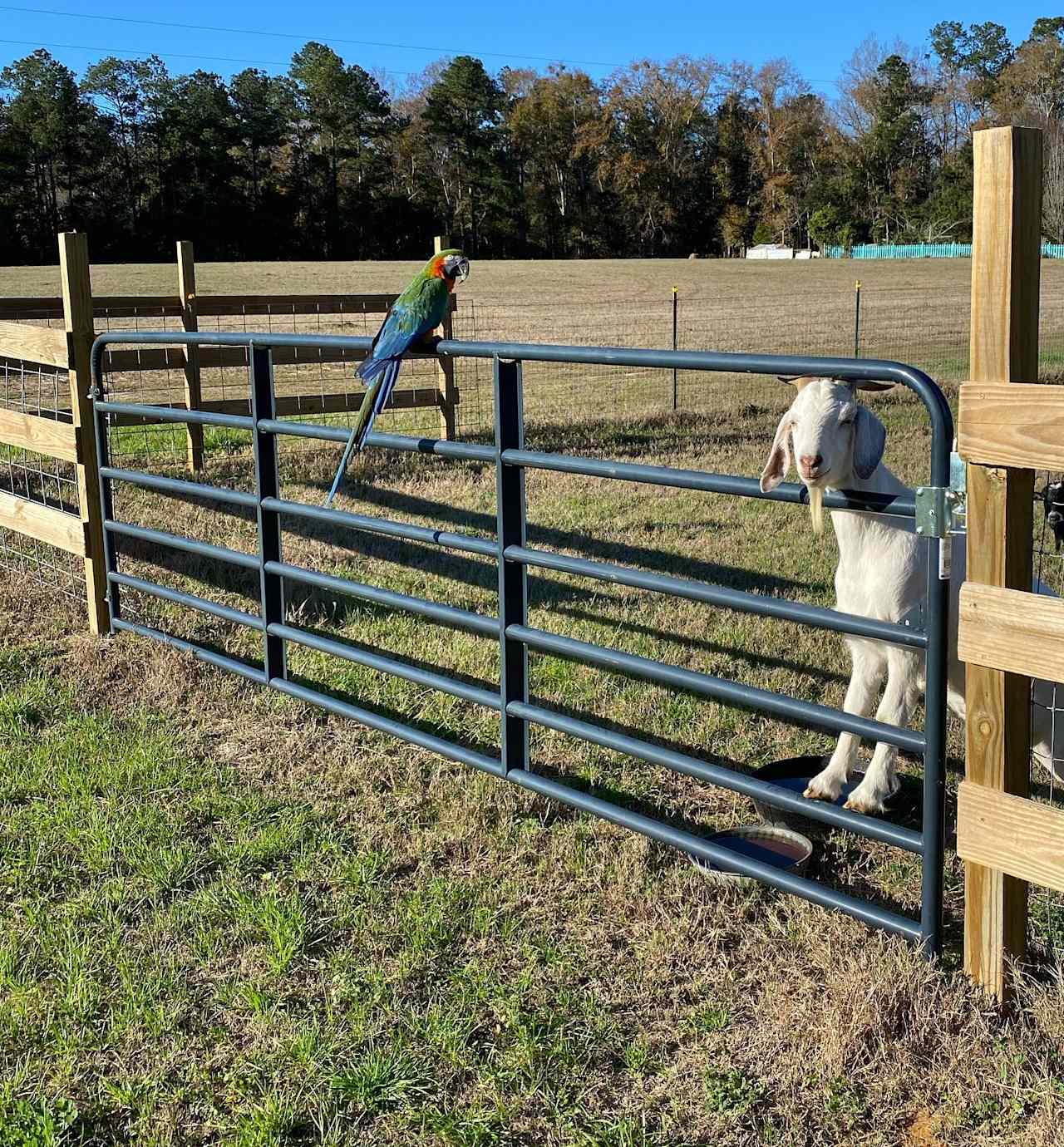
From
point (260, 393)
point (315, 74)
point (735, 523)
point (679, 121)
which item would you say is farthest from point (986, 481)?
point (679, 121)

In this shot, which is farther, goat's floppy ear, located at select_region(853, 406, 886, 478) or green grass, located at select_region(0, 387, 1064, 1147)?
goat's floppy ear, located at select_region(853, 406, 886, 478)

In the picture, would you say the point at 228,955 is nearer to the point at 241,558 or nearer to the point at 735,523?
the point at 241,558

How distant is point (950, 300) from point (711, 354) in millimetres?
27877

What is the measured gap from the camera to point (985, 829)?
8.45 ft

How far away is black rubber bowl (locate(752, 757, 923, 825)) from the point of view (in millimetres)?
3691

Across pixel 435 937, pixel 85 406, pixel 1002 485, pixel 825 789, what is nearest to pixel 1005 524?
pixel 1002 485

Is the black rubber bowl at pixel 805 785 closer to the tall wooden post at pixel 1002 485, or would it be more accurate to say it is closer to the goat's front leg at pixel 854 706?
the goat's front leg at pixel 854 706

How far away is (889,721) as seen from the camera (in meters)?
3.45

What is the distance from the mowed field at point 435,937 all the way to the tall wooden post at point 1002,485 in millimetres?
265

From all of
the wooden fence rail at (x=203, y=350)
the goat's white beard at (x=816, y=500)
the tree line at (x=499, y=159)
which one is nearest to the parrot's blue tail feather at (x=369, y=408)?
the goat's white beard at (x=816, y=500)

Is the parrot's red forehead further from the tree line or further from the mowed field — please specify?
the tree line

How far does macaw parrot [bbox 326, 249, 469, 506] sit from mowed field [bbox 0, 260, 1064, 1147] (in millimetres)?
1176

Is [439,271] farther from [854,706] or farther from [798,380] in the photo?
[854,706]

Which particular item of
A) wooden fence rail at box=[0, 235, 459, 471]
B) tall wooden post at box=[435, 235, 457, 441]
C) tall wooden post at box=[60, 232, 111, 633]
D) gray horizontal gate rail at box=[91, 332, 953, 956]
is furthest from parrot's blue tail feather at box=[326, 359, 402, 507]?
tall wooden post at box=[435, 235, 457, 441]
